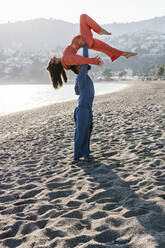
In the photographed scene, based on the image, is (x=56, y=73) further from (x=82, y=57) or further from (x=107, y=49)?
(x=107, y=49)

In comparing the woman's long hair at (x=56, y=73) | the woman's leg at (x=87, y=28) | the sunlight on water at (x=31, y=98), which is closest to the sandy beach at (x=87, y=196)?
the woman's long hair at (x=56, y=73)

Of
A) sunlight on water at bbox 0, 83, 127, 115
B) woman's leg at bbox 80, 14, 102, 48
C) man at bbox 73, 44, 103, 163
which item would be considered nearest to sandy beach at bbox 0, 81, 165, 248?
man at bbox 73, 44, 103, 163

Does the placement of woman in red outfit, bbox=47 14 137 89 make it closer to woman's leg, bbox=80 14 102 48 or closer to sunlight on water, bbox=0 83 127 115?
woman's leg, bbox=80 14 102 48

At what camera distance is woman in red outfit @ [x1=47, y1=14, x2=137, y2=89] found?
15.6 feet

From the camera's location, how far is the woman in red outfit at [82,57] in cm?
476

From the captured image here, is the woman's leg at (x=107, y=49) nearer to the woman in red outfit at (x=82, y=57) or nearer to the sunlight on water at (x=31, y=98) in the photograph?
the woman in red outfit at (x=82, y=57)

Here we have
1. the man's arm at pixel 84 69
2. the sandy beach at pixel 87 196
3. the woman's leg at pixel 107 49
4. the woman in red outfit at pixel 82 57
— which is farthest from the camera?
the man's arm at pixel 84 69

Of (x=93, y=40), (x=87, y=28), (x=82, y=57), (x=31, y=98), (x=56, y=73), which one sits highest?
(x=87, y=28)

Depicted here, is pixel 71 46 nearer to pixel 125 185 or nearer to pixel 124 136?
pixel 125 185

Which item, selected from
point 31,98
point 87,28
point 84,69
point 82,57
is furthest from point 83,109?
point 31,98

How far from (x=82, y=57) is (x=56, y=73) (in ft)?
2.90

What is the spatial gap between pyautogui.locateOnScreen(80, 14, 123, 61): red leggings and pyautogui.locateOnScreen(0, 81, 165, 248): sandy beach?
2.13 m

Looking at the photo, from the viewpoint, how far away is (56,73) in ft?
17.7

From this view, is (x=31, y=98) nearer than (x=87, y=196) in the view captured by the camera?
No
